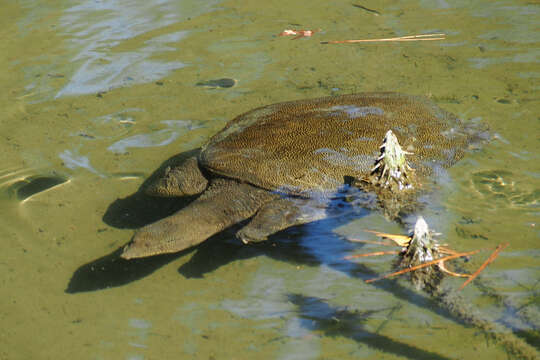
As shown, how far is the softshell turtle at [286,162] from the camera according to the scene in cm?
307

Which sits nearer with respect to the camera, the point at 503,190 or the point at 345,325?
the point at 345,325

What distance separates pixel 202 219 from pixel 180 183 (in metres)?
0.47

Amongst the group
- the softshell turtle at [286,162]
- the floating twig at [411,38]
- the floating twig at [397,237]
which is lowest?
the floating twig at [397,237]

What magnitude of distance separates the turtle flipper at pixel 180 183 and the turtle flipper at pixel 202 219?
114 mm

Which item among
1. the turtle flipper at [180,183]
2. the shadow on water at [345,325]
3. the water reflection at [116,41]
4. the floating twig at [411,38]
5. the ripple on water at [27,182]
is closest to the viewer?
the shadow on water at [345,325]

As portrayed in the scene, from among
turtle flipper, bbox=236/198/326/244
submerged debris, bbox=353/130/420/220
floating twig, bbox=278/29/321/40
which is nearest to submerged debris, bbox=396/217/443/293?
submerged debris, bbox=353/130/420/220

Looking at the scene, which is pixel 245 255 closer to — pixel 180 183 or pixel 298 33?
pixel 180 183

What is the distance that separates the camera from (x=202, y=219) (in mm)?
3066

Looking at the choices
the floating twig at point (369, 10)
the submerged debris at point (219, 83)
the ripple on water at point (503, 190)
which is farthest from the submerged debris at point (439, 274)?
the floating twig at point (369, 10)

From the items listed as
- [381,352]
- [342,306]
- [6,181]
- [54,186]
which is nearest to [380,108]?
[342,306]

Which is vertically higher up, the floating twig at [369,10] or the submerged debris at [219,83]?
the floating twig at [369,10]

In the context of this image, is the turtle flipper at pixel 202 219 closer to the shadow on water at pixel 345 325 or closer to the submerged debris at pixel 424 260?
the shadow on water at pixel 345 325

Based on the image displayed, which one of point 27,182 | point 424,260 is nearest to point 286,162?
point 424,260

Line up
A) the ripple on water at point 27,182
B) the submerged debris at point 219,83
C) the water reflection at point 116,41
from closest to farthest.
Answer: the ripple on water at point 27,182
the submerged debris at point 219,83
the water reflection at point 116,41
